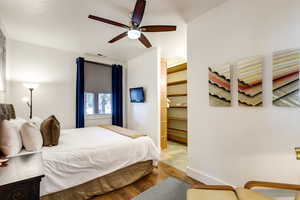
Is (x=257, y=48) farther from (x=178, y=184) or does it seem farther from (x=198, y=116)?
(x=178, y=184)

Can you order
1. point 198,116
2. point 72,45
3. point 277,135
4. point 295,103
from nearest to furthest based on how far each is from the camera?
point 295,103 → point 277,135 → point 198,116 → point 72,45

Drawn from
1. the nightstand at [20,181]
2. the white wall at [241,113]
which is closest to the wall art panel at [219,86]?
the white wall at [241,113]

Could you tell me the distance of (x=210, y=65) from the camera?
7.63 feet

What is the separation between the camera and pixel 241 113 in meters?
1.96

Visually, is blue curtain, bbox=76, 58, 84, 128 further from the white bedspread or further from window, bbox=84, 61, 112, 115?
the white bedspread

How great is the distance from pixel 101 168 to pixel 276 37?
2633 millimetres

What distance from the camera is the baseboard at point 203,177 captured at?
221cm

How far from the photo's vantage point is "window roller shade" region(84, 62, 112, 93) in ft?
14.5

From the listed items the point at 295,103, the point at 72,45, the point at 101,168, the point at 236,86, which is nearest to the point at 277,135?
the point at 295,103

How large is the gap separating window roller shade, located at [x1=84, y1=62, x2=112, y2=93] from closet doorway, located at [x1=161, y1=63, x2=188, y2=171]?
5.95 ft

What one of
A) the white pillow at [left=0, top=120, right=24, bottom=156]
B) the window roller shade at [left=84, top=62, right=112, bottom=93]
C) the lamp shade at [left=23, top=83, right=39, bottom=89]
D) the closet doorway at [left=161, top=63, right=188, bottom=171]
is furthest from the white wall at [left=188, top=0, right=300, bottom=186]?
the lamp shade at [left=23, top=83, right=39, bottom=89]

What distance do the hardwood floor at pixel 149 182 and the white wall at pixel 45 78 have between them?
262cm

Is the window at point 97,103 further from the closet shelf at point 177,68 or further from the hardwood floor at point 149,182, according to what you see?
the hardwood floor at point 149,182

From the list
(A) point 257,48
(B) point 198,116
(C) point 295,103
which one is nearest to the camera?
(C) point 295,103
